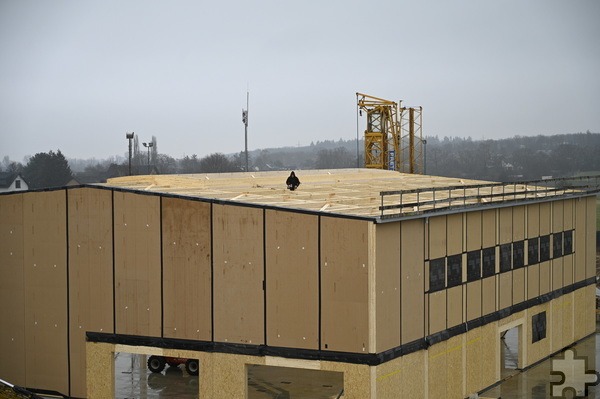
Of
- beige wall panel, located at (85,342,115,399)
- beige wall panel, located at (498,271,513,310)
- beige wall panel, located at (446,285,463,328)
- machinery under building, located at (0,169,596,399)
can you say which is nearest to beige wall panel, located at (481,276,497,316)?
machinery under building, located at (0,169,596,399)

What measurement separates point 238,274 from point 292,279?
1692 millimetres

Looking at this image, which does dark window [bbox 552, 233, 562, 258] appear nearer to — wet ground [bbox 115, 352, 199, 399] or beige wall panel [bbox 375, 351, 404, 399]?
beige wall panel [bbox 375, 351, 404, 399]

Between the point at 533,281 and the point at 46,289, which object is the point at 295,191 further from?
the point at 533,281

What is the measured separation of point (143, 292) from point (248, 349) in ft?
12.3

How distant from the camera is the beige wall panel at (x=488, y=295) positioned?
35.9 m

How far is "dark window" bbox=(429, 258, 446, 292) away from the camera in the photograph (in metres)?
32.0

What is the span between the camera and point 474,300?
115 feet

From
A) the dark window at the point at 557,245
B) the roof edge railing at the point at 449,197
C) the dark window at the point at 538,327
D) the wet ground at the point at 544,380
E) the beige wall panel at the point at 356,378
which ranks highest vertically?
the roof edge railing at the point at 449,197

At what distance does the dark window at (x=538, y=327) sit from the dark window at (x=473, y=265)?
6350 mm

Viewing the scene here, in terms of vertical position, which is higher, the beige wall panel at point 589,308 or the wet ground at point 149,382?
the beige wall panel at point 589,308

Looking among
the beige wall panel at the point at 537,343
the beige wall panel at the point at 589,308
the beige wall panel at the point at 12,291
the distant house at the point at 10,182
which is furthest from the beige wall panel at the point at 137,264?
the distant house at the point at 10,182

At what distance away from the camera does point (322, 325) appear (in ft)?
94.9

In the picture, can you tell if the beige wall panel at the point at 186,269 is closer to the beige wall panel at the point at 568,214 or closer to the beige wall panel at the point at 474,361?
the beige wall panel at the point at 474,361

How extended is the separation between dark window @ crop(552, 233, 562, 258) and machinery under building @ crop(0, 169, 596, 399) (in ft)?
23.1
